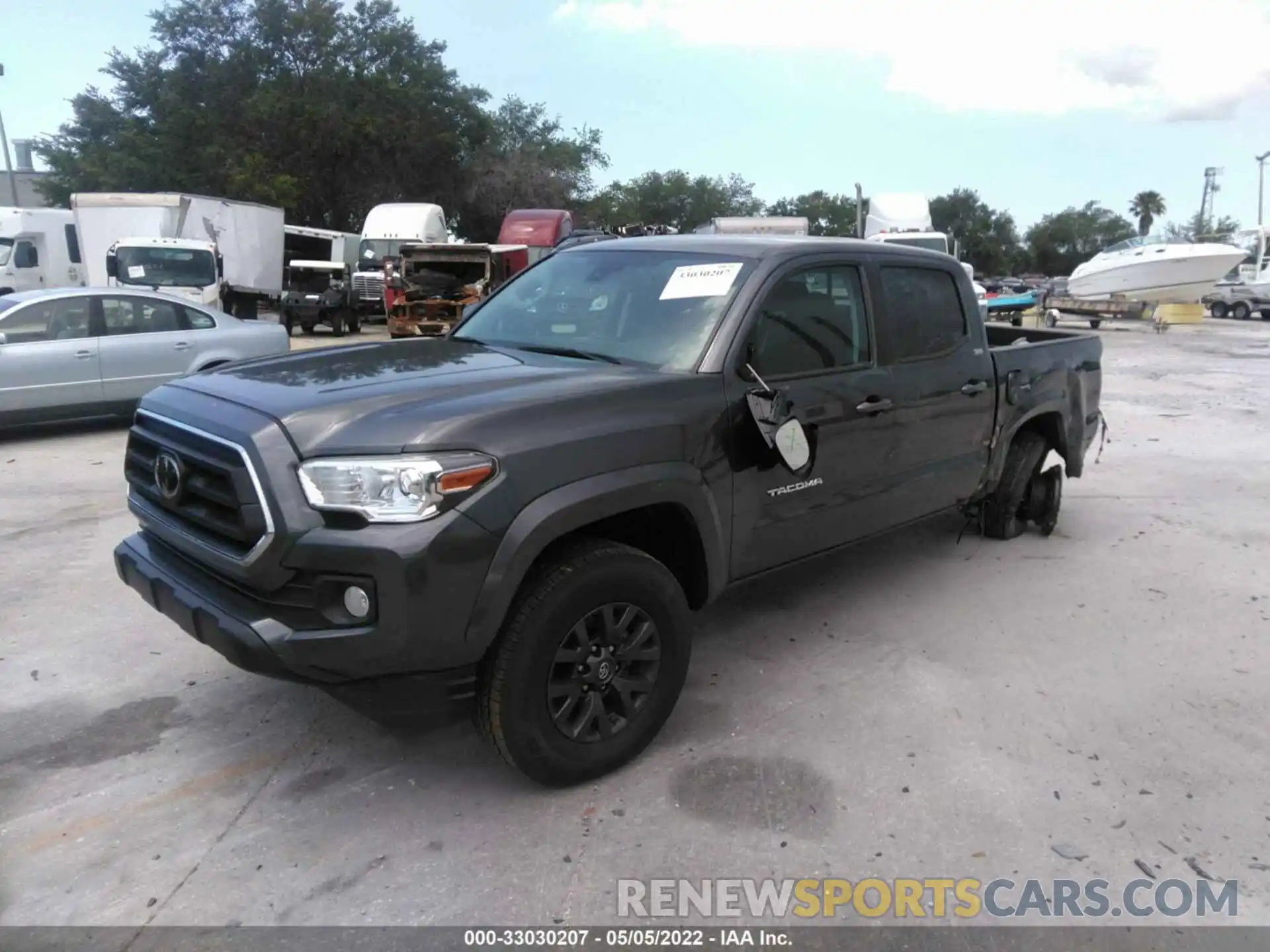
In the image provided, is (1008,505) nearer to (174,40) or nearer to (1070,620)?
(1070,620)

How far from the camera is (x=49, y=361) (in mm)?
A: 9078

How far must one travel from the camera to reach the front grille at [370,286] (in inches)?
969

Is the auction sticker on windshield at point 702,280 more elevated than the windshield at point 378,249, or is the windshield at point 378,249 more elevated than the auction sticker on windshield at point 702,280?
the windshield at point 378,249

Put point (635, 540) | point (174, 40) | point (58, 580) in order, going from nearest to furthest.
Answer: point (635, 540), point (58, 580), point (174, 40)

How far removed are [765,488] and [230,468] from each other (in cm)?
196

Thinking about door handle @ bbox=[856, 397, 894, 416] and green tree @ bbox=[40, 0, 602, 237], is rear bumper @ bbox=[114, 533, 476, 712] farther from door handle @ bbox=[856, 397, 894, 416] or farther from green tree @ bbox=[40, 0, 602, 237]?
green tree @ bbox=[40, 0, 602, 237]

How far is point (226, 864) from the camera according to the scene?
284cm

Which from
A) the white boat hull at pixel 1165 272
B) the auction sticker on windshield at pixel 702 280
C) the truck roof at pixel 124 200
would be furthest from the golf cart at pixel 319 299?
the white boat hull at pixel 1165 272

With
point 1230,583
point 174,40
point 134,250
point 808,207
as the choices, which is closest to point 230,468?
point 1230,583

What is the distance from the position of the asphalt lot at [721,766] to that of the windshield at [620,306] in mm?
1512

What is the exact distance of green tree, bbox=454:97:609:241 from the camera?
135ft

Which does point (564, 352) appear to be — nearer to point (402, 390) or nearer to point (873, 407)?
point (402, 390)

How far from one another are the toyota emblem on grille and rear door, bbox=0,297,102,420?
23.2 ft

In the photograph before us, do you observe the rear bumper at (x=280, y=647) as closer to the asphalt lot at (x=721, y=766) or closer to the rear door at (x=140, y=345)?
the asphalt lot at (x=721, y=766)
